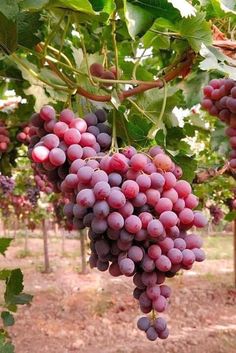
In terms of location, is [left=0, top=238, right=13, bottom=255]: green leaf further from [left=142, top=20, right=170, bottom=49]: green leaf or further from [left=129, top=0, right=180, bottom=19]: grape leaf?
[left=129, top=0, right=180, bottom=19]: grape leaf

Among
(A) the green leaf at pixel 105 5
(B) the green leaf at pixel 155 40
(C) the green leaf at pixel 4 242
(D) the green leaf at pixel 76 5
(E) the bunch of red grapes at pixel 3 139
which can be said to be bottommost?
(C) the green leaf at pixel 4 242

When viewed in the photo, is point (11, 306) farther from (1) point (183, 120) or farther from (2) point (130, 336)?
(2) point (130, 336)

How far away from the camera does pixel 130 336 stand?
5.97 m

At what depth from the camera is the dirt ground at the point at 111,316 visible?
18.3 feet

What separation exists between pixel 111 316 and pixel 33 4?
6.43m

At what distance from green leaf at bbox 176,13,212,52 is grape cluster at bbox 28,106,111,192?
286mm

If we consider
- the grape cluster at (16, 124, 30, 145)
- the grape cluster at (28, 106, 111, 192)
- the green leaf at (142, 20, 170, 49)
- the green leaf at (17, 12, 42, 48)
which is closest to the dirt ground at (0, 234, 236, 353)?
the grape cluster at (16, 124, 30, 145)

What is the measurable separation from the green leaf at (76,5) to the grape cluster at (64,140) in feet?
0.77

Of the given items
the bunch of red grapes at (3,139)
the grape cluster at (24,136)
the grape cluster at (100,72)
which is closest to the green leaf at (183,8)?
the grape cluster at (100,72)

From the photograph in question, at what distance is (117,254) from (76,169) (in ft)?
0.68

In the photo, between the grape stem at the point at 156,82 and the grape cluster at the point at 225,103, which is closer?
the grape stem at the point at 156,82

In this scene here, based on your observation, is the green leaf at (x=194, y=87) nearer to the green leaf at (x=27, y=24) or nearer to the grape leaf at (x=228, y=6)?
the grape leaf at (x=228, y=6)

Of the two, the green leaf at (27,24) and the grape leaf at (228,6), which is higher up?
the grape leaf at (228,6)

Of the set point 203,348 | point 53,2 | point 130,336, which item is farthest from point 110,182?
point 130,336
